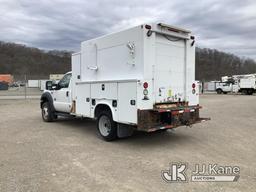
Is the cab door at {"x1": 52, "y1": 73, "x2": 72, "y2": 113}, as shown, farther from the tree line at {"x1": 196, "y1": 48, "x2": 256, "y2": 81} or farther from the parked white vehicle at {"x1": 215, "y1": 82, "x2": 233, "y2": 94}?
the tree line at {"x1": 196, "y1": 48, "x2": 256, "y2": 81}

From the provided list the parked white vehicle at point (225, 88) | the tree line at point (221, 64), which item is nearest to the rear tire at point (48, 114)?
the parked white vehicle at point (225, 88)

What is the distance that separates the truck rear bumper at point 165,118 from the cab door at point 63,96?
399 centimetres

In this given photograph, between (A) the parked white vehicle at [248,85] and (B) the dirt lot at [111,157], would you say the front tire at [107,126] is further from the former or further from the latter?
(A) the parked white vehicle at [248,85]

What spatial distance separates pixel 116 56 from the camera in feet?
26.0

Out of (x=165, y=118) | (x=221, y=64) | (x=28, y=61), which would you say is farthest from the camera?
(x=28, y=61)

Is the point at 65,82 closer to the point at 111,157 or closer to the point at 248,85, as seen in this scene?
the point at 111,157

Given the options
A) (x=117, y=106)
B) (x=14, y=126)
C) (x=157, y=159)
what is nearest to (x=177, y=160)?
(x=157, y=159)

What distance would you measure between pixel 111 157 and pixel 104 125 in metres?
1.94

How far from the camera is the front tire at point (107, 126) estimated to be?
7934mm

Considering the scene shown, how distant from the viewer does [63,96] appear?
1065 cm

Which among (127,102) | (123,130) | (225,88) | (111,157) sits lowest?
(111,157)

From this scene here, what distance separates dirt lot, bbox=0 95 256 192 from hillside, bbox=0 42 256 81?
276 feet

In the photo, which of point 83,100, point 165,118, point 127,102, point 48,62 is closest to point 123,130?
point 127,102

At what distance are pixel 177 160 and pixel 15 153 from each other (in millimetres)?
3812
